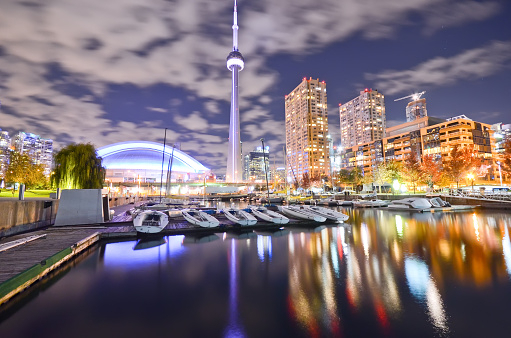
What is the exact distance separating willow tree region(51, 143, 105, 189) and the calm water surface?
24747mm

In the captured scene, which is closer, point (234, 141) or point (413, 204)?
point (413, 204)

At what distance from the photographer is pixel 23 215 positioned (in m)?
19.3

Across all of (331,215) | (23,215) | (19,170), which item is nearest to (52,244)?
(23,215)

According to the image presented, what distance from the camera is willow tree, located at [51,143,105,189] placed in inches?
1404

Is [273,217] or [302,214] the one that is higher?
[302,214]

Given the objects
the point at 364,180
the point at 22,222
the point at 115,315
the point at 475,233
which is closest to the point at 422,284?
the point at 115,315

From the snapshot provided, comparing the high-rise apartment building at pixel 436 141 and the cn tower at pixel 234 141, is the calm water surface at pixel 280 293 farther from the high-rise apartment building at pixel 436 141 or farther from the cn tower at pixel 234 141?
the cn tower at pixel 234 141

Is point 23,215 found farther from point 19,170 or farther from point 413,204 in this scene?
point 413,204

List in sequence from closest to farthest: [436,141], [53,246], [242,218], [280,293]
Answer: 1. [280,293]
2. [53,246]
3. [242,218]
4. [436,141]

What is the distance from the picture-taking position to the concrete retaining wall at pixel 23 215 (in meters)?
17.4

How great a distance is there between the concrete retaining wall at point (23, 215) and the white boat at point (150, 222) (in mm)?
8146

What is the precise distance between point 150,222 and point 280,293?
1604 cm

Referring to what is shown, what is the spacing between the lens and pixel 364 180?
10500 centimetres

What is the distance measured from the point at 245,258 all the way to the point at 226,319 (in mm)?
7184
